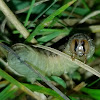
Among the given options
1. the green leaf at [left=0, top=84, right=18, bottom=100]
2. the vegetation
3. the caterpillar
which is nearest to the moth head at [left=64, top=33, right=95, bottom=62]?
the caterpillar

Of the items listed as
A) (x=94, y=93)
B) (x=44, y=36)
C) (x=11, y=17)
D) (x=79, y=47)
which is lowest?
(x=94, y=93)

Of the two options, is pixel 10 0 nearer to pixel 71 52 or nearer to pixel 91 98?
pixel 71 52

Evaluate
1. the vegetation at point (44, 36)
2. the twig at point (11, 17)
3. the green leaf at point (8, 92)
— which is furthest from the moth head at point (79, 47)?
the green leaf at point (8, 92)

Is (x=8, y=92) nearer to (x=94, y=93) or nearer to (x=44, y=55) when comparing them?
(x=44, y=55)

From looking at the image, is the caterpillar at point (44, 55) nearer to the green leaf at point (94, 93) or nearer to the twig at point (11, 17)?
the twig at point (11, 17)

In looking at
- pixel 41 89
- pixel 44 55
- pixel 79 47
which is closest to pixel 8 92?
pixel 41 89

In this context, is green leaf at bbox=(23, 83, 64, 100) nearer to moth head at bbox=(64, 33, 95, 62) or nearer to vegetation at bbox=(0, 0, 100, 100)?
vegetation at bbox=(0, 0, 100, 100)

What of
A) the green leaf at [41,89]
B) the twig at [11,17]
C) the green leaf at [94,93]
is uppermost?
the twig at [11,17]

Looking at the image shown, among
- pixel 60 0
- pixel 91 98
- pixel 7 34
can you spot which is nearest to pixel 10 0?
pixel 7 34
